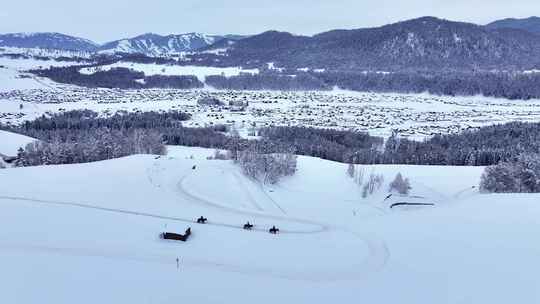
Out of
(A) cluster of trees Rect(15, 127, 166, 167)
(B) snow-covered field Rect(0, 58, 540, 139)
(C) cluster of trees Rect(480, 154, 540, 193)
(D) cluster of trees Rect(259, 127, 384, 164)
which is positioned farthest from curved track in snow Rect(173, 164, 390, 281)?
(B) snow-covered field Rect(0, 58, 540, 139)

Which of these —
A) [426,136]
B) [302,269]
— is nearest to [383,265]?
[302,269]

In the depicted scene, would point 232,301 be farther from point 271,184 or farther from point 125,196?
point 271,184

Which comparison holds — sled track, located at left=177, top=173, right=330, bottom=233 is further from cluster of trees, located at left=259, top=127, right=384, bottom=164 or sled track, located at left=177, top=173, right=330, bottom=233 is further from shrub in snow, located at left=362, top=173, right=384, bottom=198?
cluster of trees, located at left=259, top=127, right=384, bottom=164

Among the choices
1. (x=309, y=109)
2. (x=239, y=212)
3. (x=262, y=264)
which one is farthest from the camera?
(x=309, y=109)

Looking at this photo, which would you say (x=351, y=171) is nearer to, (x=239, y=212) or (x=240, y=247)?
(x=239, y=212)

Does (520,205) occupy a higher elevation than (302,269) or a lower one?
higher

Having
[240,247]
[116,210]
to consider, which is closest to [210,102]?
[116,210]
